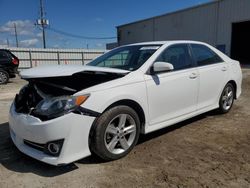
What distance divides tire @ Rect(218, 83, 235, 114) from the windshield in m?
2.02

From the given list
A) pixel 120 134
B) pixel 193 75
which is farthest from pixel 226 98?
pixel 120 134

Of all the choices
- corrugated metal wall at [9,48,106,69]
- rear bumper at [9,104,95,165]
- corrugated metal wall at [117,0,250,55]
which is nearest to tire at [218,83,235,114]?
rear bumper at [9,104,95,165]

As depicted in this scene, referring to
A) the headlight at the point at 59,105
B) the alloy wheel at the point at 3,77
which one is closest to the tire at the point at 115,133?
the headlight at the point at 59,105

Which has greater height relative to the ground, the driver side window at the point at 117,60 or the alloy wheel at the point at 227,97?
the driver side window at the point at 117,60

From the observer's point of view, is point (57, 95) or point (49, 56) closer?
point (57, 95)

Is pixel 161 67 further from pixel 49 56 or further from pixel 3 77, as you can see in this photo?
pixel 49 56

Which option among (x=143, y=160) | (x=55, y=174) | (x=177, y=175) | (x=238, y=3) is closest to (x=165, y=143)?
(x=143, y=160)

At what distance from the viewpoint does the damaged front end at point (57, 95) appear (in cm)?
293

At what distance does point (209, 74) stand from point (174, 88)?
3.61 feet

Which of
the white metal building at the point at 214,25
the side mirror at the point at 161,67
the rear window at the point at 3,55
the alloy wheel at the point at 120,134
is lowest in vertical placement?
the alloy wheel at the point at 120,134

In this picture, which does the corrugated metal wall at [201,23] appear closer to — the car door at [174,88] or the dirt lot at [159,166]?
the car door at [174,88]

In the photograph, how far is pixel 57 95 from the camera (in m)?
3.08

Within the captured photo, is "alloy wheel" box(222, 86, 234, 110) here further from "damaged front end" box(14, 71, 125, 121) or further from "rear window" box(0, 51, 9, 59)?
"rear window" box(0, 51, 9, 59)

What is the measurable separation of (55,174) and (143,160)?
3.61ft
